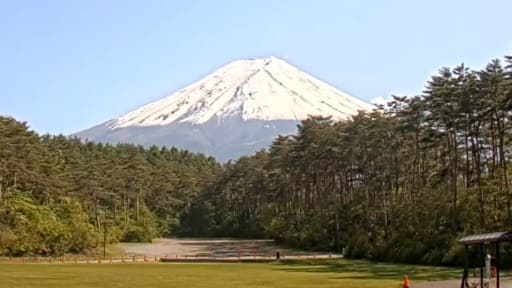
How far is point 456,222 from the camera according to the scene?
63.5 metres

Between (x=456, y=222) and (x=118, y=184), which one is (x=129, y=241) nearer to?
(x=118, y=184)

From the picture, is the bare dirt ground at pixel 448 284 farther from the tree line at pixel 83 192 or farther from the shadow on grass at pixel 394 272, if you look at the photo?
the tree line at pixel 83 192

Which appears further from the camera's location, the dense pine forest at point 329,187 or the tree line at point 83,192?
the tree line at point 83,192

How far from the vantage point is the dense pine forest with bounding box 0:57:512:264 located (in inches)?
2489

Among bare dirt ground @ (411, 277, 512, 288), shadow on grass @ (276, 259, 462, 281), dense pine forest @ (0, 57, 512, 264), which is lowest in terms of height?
shadow on grass @ (276, 259, 462, 281)

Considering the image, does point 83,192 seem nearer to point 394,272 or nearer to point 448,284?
point 394,272

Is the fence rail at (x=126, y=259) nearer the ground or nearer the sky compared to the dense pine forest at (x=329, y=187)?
nearer the ground

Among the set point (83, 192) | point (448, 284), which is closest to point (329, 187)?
point (83, 192)

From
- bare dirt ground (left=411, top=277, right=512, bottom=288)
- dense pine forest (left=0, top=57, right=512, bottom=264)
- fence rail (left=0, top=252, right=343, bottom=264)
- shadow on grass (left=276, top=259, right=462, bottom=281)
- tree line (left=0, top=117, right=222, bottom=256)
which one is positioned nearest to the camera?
bare dirt ground (left=411, top=277, right=512, bottom=288)

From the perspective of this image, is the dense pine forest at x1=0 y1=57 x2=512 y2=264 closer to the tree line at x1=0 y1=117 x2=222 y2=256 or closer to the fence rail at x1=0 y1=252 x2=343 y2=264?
the tree line at x1=0 y1=117 x2=222 y2=256

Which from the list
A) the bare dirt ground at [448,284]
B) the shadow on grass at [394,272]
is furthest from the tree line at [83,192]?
the bare dirt ground at [448,284]

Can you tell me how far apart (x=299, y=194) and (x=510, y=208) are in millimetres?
64510

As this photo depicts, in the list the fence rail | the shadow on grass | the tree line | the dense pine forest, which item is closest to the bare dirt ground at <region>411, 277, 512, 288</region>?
the shadow on grass

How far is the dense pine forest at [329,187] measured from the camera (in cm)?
6322
